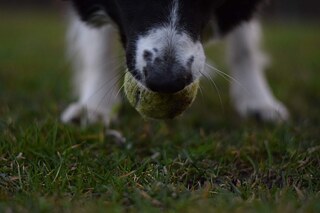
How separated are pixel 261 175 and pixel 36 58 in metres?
4.61

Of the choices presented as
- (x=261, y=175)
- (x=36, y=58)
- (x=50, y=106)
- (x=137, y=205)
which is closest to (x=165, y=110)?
(x=261, y=175)

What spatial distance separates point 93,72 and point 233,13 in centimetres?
111

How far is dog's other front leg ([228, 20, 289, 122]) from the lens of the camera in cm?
387

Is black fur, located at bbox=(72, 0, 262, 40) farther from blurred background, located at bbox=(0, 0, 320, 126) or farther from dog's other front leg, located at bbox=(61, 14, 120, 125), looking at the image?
blurred background, located at bbox=(0, 0, 320, 126)

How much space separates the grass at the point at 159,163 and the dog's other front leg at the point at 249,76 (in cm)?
14

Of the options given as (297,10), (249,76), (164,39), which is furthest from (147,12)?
(297,10)

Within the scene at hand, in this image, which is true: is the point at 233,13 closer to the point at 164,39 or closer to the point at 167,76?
the point at 164,39

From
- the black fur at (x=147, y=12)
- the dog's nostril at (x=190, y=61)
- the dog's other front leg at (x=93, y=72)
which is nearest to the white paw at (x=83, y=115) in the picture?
the dog's other front leg at (x=93, y=72)

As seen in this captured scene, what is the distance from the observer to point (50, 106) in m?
3.62

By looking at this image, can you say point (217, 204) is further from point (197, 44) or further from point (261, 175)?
point (197, 44)

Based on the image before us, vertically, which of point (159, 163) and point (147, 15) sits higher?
point (147, 15)

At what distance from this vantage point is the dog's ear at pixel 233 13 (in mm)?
3374

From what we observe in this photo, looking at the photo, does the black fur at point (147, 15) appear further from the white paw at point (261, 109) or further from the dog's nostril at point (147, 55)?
the white paw at point (261, 109)

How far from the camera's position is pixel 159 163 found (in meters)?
2.44
